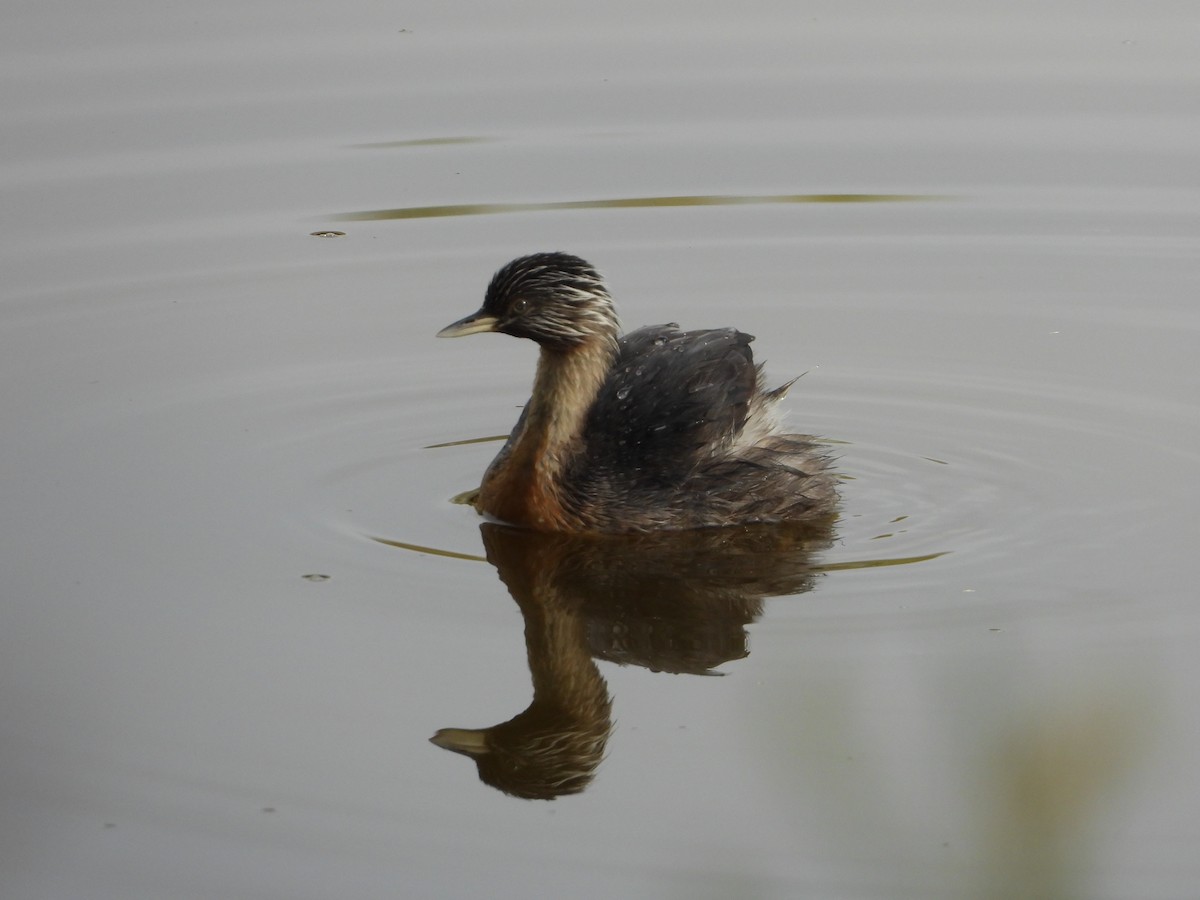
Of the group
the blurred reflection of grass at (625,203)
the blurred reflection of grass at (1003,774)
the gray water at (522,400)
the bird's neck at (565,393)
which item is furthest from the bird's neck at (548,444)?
the blurred reflection of grass at (1003,774)

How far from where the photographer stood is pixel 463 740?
564 cm

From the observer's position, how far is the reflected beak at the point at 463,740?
5.58 m

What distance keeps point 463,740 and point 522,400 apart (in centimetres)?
360

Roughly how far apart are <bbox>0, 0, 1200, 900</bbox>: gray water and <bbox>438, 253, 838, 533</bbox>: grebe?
11.3 inches

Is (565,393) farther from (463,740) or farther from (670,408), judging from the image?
(463,740)

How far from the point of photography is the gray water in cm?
487

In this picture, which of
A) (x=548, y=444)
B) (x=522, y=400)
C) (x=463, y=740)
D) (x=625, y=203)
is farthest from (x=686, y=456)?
(x=625, y=203)

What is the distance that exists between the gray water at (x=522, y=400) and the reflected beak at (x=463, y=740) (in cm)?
10

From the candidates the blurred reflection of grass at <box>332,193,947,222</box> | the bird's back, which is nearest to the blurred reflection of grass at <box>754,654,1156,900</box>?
the bird's back

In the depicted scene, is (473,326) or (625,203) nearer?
(473,326)

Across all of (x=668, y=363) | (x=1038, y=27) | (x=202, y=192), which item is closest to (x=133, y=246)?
(x=202, y=192)

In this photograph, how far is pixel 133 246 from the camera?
422 inches

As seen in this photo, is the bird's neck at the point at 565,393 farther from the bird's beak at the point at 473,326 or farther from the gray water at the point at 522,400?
the gray water at the point at 522,400

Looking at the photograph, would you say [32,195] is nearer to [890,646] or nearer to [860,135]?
[860,135]
